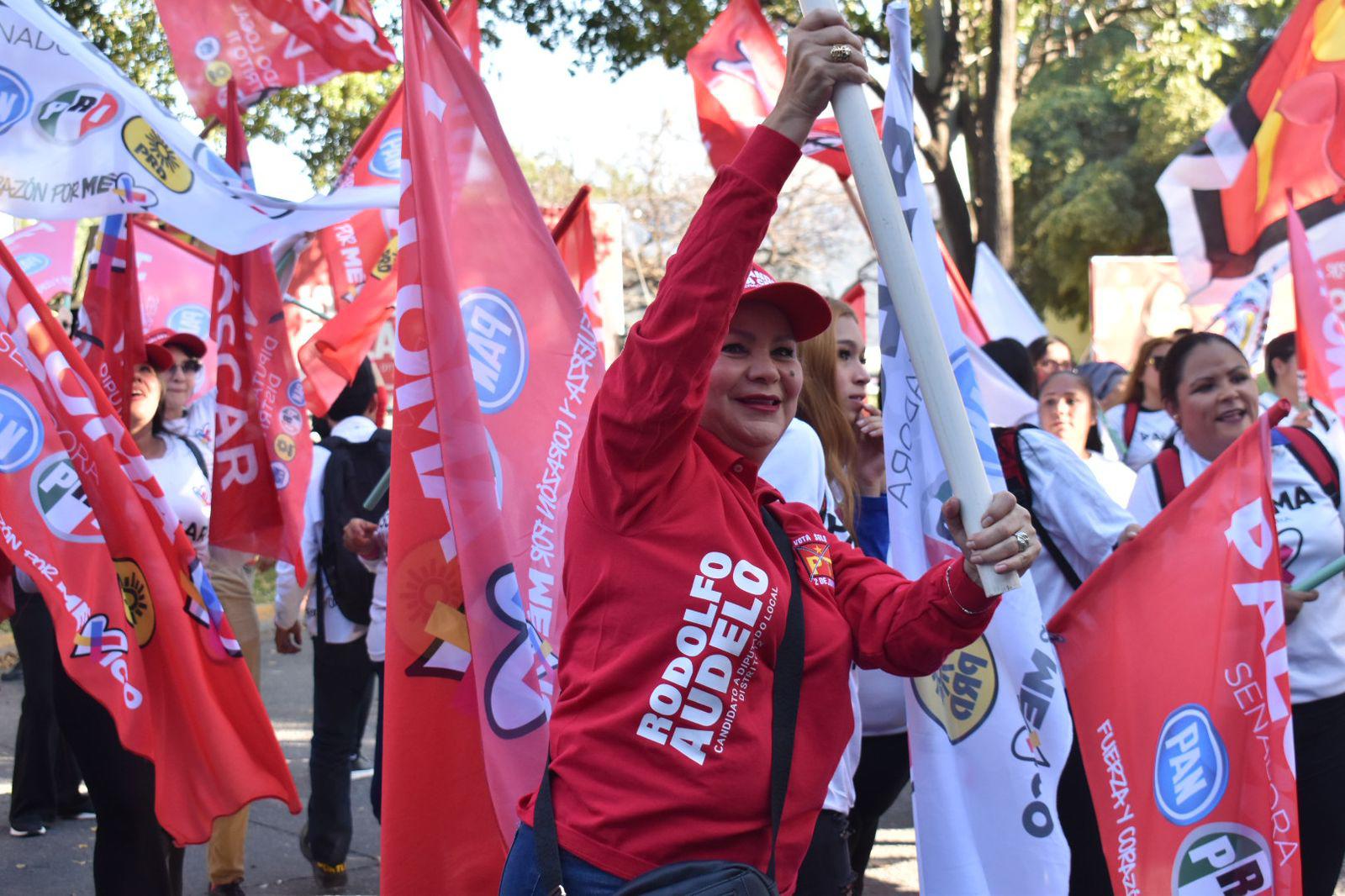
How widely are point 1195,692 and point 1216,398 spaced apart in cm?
117

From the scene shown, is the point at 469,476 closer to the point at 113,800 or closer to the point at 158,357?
the point at 113,800

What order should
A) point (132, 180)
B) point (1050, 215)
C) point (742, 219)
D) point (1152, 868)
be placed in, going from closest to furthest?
point (742, 219) < point (1152, 868) < point (132, 180) < point (1050, 215)

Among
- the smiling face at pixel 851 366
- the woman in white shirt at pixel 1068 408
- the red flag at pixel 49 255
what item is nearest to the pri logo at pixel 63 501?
the smiling face at pixel 851 366

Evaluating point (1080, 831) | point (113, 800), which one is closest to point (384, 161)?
point (113, 800)

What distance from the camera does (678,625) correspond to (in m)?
2.13

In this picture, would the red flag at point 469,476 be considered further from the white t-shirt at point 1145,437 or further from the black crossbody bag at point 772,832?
the white t-shirt at point 1145,437

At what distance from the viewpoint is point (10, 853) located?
5984 millimetres

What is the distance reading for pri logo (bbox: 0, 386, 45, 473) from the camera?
4059 millimetres

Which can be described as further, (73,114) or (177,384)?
(177,384)

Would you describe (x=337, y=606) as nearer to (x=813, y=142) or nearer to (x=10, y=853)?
(x=10, y=853)

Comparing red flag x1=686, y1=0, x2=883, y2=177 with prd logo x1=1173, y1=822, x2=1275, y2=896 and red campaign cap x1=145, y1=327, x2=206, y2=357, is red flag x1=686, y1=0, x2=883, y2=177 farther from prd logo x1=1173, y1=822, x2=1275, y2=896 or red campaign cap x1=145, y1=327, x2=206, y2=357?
prd logo x1=1173, y1=822, x2=1275, y2=896

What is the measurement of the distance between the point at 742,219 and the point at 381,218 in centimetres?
513

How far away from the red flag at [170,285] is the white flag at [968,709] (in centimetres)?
515

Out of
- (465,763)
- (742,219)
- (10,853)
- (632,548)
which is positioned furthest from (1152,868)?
(10,853)
